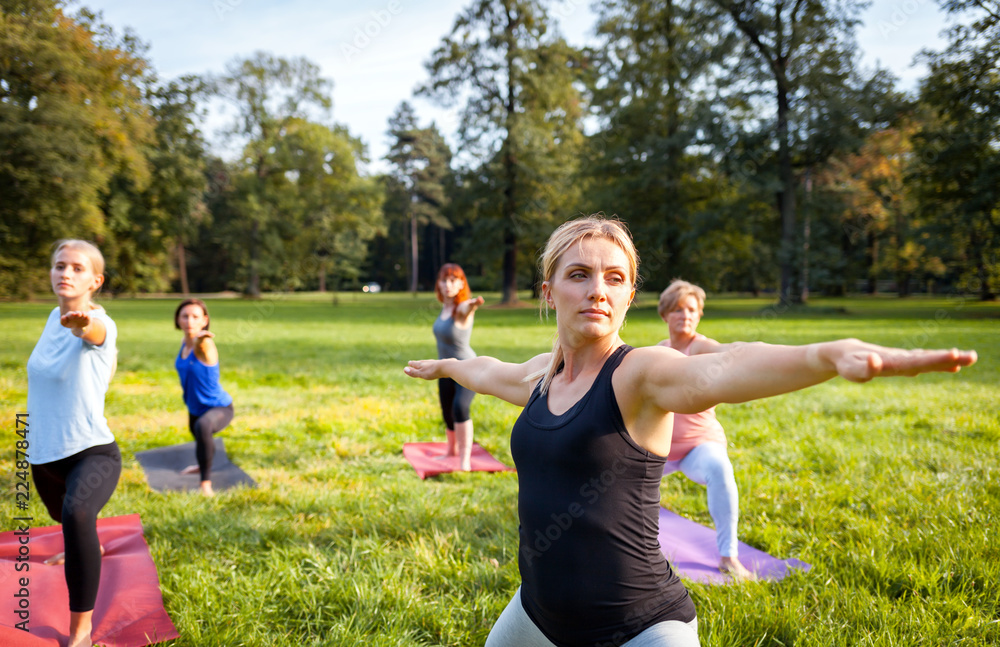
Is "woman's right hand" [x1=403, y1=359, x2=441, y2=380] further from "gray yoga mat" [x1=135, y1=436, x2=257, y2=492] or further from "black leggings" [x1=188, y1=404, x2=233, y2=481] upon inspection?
"gray yoga mat" [x1=135, y1=436, x2=257, y2=492]

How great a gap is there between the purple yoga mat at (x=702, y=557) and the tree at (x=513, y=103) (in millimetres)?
28797

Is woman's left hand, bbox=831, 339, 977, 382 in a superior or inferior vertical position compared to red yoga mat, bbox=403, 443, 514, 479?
superior

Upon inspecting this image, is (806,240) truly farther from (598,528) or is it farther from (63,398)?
(63,398)

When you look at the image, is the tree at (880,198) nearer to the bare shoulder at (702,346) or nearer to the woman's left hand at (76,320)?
the bare shoulder at (702,346)

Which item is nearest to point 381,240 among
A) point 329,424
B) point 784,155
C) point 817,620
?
point 784,155

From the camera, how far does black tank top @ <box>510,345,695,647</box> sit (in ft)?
5.60

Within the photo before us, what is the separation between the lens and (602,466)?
5.56 ft

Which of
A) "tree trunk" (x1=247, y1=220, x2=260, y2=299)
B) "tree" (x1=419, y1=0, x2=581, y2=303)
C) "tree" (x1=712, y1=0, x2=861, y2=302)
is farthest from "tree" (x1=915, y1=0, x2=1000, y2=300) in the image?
"tree trunk" (x1=247, y1=220, x2=260, y2=299)

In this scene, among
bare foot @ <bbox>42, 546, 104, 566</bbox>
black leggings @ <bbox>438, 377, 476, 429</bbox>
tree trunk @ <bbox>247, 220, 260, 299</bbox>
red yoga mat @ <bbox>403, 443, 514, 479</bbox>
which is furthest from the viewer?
tree trunk @ <bbox>247, 220, 260, 299</bbox>

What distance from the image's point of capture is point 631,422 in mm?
1729

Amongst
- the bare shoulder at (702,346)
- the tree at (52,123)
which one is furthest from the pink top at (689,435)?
the tree at (52,123)

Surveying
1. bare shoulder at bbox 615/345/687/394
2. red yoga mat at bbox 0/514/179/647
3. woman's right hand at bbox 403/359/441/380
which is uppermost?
bare shoulder at bbox 615/345/687/394

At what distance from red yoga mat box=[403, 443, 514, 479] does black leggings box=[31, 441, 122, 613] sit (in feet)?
9.81

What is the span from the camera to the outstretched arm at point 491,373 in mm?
2258
